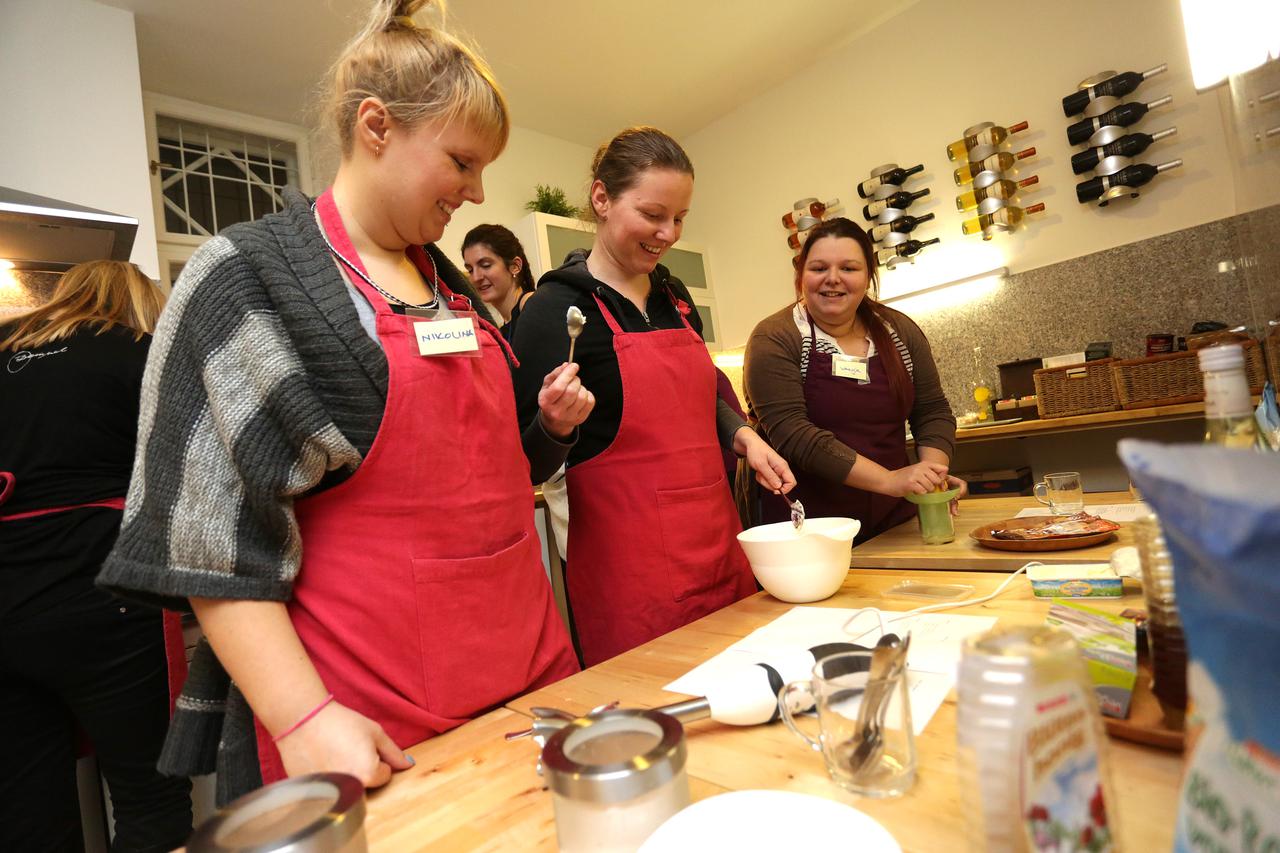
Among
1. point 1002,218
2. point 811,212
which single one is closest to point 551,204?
point 811,212

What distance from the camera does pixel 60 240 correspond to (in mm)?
2318

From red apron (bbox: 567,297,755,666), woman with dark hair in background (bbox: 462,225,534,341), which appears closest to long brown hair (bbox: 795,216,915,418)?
red apron (bbox: 567,297,755,666)

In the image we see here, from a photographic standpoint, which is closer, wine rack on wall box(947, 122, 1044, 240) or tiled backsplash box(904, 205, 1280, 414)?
tiled backsplash box(904, 205, 1280, 414)

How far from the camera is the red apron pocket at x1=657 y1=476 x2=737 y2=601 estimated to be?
51.1 inches

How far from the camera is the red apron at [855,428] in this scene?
1.88 meters

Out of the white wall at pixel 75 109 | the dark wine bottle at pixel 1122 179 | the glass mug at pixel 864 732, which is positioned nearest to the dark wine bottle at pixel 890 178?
the dark wine bottle at pixel 1122 179

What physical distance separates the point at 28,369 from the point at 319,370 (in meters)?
1.30

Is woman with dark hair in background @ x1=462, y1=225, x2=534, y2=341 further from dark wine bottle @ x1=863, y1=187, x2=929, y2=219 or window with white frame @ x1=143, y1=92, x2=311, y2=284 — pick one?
dark wine bottle @ x1=863, y1=187, x2=929, y2=219

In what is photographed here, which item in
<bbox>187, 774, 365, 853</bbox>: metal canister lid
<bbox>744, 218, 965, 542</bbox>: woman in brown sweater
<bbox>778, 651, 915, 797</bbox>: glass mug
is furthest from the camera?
<bbox>744, 218, 965, 542</bbox>: woman in brown sweater

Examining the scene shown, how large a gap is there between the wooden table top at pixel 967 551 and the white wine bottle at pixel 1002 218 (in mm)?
2272

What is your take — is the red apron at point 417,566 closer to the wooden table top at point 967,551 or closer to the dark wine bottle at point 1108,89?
the wooden table top at point 967,551

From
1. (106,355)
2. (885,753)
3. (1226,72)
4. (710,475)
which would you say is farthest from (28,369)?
(1226,72)

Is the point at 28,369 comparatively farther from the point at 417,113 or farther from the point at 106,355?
the point at 417,113

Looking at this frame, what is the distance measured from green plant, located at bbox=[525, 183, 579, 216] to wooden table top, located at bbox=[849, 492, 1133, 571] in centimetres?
322
